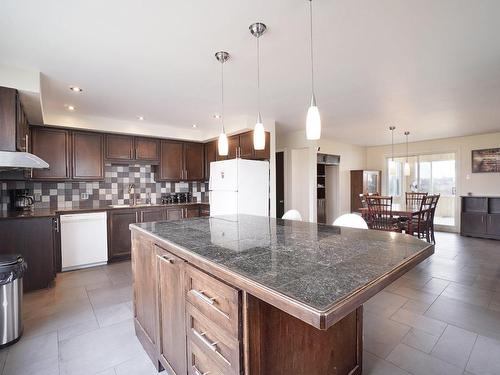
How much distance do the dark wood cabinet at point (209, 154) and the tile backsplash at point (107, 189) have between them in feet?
1.27

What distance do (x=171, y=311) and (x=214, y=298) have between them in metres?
0.54

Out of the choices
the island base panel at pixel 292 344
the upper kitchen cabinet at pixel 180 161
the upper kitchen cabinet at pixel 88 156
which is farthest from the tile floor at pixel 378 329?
the upper kitchen cabinet at pixel 180 161

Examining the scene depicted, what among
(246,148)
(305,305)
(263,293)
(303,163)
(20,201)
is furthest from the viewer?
(303,163)

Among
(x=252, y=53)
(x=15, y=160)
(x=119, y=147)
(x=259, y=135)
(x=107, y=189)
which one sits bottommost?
(x=107, y=189)

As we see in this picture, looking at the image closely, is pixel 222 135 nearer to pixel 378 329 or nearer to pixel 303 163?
pixel 378 329

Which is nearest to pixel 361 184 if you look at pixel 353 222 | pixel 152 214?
pixel 353 222

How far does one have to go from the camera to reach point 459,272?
11.3 ft

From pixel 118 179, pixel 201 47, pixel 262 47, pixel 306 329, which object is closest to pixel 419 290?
pixel 306 329

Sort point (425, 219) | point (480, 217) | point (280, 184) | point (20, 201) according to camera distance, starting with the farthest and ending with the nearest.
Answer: point (280, 184) → point (480, 217) → point (425, 219) → point (20, 201)

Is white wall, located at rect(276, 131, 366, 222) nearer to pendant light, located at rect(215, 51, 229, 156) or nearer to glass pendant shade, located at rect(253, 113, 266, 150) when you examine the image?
pendant light, located at rect(215, 51, 229, 156)

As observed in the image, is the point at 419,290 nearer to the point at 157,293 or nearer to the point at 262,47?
the point at 157,293

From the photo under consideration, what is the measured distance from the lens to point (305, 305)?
0.73 metres

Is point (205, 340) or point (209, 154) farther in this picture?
point (209, 154)

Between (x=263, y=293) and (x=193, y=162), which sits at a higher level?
(x=193, y=162)
